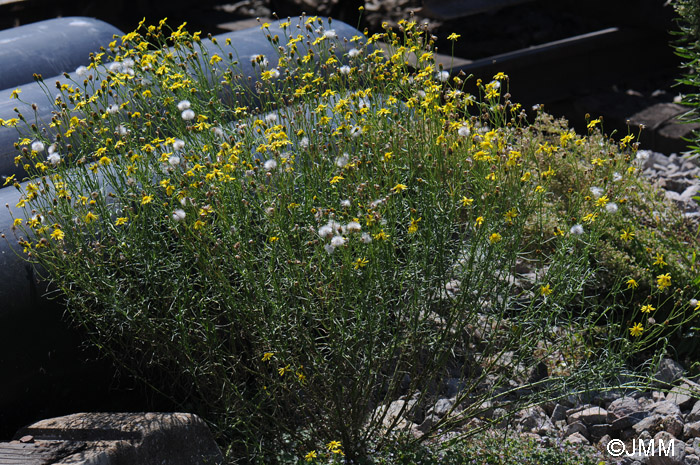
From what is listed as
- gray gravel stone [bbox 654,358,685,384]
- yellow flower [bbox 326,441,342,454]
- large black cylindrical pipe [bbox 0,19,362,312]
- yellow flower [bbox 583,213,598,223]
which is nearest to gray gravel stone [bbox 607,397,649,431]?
gray gravel stone [bbox 654,358,685,384]

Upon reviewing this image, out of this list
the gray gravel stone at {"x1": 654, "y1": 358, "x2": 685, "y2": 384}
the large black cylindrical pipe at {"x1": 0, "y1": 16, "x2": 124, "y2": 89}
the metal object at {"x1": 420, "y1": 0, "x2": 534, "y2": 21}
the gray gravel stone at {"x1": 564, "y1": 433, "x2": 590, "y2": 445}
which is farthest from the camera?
the metal object at {"x1": 420, "y1": 0, "x2": 534, "y2": 21}

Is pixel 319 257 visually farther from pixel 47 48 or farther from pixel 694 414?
pixel 47 48

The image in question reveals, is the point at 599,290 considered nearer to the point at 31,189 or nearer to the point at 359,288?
the point at 359,288

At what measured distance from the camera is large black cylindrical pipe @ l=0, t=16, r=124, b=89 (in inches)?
222

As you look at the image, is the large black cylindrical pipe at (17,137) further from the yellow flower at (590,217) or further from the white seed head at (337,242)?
the yellow flower at (590,217)

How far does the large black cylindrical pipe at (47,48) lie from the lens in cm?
564

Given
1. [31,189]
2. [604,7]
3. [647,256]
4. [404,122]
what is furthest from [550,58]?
[31,189]

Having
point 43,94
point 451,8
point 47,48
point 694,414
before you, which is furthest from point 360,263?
point 451,8

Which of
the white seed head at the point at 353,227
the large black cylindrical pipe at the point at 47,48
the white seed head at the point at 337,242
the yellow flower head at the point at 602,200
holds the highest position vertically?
the large black cylindrical pipe at the point at 47,48

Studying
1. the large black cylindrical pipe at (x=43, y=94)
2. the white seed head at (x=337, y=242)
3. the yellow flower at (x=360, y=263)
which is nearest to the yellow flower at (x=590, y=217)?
the yellow flower at (x=360, y=263)

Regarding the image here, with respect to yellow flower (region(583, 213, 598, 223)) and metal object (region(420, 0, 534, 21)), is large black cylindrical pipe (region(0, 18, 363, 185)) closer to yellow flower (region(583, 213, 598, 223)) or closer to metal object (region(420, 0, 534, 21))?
yellow flower (region(583, 213, 598, 223))

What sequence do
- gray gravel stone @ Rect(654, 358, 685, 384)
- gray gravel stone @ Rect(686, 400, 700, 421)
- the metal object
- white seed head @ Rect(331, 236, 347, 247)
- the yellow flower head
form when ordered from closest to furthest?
white seed head @ Rect(331, 236, 347, 247) → the yellow flower head → gray gravel stone @ Rect(686, 400, 700, 421) → gray gravel stone @ Rect(654, 358, 685, 384) → the metal object

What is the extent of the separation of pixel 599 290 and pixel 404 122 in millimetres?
1685

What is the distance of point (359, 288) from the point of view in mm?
2838
